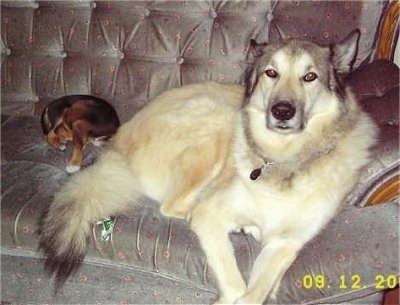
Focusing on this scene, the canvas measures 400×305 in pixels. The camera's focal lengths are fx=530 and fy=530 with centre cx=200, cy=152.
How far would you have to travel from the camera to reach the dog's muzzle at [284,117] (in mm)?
1682

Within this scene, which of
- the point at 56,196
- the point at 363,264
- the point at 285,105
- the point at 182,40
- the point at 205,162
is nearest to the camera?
the point at 363,264

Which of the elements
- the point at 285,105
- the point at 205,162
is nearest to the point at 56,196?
the point at 205,162

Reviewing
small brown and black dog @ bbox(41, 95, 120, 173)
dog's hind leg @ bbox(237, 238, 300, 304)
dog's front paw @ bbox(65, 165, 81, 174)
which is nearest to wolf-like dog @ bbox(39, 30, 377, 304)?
dog's hind leg @ bbox(237, 238, 300, 304)

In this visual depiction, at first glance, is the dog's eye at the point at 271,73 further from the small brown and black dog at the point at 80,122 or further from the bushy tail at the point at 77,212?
the small brown and black dog at the point at 80,122

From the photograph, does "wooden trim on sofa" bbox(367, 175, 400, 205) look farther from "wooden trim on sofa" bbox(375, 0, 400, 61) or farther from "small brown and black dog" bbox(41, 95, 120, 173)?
"small brown and black dog" bbox(41, 95, 120, 173)

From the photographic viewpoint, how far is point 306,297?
5.17 ft

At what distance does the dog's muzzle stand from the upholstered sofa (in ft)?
0.98

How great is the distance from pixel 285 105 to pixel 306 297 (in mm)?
591

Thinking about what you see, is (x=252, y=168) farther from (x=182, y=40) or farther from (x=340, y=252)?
(x=182, y=40)

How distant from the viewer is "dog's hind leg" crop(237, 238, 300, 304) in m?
1.58

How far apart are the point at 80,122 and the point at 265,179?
103 cm

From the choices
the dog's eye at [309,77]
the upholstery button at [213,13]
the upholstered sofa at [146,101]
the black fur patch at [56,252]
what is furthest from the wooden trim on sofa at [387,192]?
the upholstery button at [213,13]
